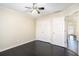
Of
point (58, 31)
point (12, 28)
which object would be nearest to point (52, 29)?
point (58, 31)

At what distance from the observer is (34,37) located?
13.5 ft

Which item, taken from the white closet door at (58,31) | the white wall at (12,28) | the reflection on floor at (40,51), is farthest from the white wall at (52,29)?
the white wall at (12,28)

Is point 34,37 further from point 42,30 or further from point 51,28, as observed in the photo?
point 51,28

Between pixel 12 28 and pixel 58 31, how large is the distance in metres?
1.75

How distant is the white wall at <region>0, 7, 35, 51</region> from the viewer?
266 cm

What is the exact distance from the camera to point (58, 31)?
3.05 meters

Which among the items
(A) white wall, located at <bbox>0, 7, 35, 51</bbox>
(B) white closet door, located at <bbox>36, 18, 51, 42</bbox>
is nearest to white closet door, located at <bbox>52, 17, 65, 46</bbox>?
(B) white closet door, located at <bbox>36, 18, 51, 42</bbox>

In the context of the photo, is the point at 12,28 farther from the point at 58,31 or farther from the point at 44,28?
→ the point at 58,31

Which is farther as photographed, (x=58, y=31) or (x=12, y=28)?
(x=58, y=31)

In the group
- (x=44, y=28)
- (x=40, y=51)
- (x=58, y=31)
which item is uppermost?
(x=44, y=28)

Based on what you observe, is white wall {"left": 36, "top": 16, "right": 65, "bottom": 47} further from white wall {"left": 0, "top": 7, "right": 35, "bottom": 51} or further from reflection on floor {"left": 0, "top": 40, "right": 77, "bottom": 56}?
white wall {"left": 0, "top": 7, "right": 35, "bottom": 51}

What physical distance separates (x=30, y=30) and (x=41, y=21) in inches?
24.7

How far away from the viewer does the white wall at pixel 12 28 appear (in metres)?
2.66

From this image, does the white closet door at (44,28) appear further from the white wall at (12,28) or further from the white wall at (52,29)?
the white wall at (12,28)
